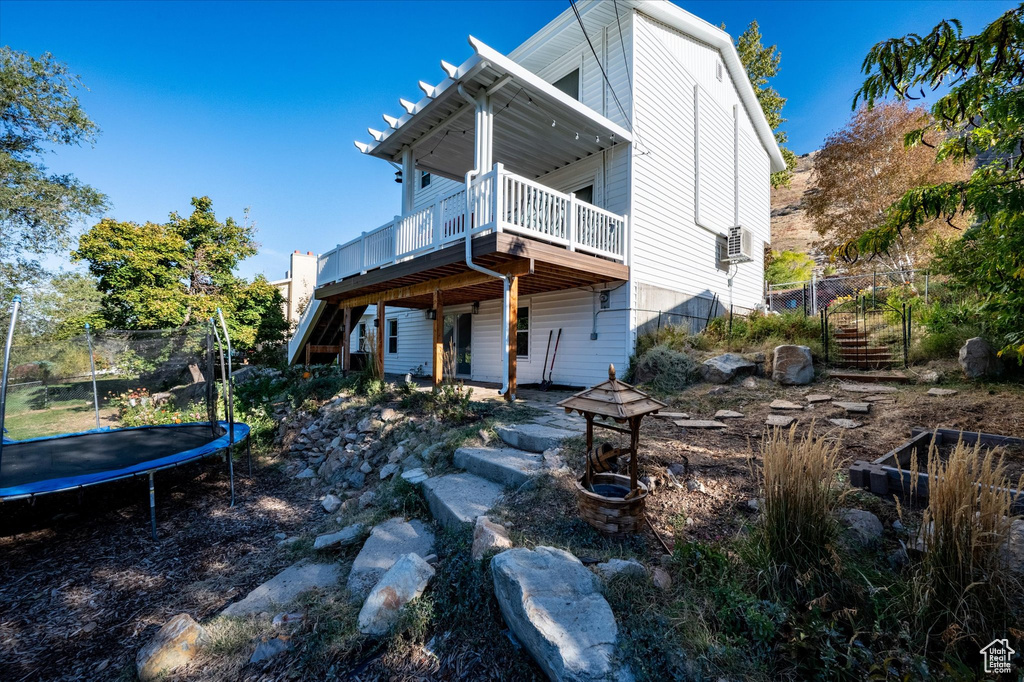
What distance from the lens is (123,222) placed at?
39.8 ft

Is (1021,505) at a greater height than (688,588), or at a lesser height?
greater

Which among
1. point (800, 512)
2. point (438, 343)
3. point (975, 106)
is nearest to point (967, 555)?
point (800, 512)

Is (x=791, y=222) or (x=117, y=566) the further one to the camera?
(x=791, y=222)

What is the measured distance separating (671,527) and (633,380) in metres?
5.30

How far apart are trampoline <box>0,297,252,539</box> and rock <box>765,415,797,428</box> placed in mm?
6703

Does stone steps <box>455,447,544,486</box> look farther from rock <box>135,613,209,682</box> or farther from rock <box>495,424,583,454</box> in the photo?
rock <box>135,613,209,682</box>

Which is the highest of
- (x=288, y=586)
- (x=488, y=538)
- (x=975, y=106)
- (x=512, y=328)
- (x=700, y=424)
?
(x=975, y=106)

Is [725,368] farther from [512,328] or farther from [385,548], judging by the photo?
[385,548]

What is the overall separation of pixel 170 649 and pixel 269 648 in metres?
0.62

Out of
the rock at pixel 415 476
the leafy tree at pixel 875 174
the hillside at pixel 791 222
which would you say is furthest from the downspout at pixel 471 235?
the hillside at pixel 791 222

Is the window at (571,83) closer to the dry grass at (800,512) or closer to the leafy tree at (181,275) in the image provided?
the dry grass at (800,512)

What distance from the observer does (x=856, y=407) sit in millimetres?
5117

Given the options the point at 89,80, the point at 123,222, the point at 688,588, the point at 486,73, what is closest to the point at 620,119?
the point at 486,73

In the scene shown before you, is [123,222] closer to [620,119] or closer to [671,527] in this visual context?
[620,119]
